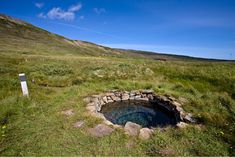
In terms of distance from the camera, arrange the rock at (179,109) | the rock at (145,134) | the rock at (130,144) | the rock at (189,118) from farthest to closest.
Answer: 1. the rock at (179,109)
2. the rock at (189,118)
3. the rock at (145,134)
4. the rock at (130,144)

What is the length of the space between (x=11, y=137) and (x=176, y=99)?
6.92 m

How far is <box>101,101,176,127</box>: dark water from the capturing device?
23.2ft

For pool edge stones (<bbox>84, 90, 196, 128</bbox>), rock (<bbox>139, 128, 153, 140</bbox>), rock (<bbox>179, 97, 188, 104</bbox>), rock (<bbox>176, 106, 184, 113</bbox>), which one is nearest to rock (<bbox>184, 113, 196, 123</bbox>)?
pool edge stones (<bbox>84, 90, 196, 128</bbox>)

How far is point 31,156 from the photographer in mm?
3922

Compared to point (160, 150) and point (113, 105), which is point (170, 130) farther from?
point (113, 105)

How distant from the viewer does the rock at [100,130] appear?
192 inches

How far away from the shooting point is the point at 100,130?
5.09 meters

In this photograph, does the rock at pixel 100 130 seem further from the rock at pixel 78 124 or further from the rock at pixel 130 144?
the rock at pixel 130 144

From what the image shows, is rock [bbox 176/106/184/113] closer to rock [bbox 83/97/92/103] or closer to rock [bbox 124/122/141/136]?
rock [bbox 124/122/141/136]

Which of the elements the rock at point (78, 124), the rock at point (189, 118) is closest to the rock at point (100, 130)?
the rock at point (78, 124)

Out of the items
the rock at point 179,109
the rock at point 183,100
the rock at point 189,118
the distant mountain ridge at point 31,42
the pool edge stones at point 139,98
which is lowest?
the pool edge stones at point 139,98

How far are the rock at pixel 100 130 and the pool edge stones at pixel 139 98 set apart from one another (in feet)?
2.82

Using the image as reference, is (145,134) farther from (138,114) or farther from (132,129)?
(138,114)

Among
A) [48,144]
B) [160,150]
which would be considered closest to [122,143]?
[160,150]
